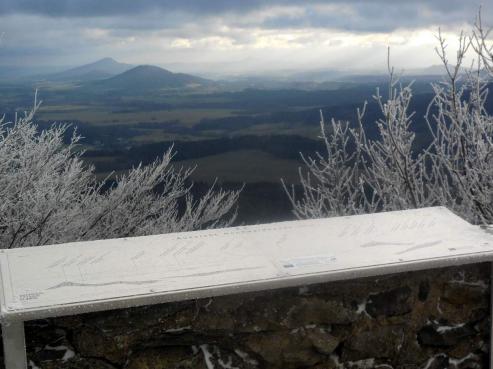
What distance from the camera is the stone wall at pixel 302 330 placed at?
2.46m

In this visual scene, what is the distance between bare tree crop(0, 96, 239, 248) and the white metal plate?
4.93 meters

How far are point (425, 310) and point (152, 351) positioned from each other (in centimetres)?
127

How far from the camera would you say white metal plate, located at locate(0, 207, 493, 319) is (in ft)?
7.85

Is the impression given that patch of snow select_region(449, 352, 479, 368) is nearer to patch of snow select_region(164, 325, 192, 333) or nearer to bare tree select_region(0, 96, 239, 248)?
patch of snow select_region(164, 325, 192, 333)

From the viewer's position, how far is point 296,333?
272 cm

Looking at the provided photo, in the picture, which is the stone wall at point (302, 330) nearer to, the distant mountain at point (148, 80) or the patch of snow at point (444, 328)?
the patch of snow at point (444, 328)

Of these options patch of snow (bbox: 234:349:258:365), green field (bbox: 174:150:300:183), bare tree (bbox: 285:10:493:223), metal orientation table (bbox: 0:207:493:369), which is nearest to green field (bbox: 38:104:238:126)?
green field (bbox: 174:150:300:183)

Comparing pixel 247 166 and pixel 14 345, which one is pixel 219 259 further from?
pixel 247 166

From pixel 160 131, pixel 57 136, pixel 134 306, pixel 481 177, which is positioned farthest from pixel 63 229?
pixel 160 131

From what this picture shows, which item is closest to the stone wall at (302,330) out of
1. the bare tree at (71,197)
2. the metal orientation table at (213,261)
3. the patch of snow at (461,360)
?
the patch of snow at (461,360)

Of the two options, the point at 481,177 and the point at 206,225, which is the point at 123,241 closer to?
the point at 481,177

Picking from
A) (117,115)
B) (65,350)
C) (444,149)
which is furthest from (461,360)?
(117,115)

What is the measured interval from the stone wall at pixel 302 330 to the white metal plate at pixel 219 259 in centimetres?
11

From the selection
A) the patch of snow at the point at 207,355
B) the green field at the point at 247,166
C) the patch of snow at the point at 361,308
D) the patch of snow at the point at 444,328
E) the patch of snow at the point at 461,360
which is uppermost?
the patch of snow at the point at 361,308
